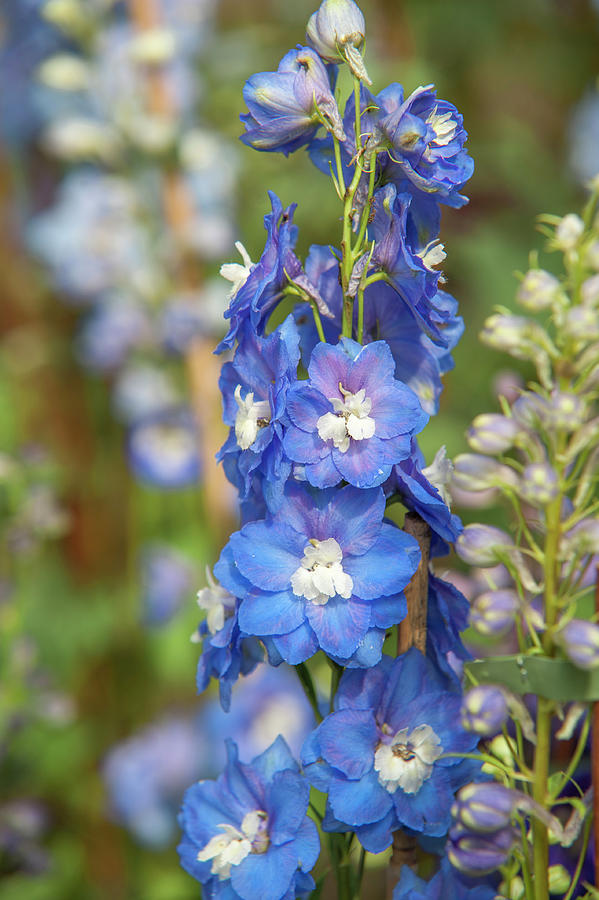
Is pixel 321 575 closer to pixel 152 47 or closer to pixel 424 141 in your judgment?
pixel 424 141

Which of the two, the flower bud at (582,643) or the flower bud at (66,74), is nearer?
the flower bud at (582,643)

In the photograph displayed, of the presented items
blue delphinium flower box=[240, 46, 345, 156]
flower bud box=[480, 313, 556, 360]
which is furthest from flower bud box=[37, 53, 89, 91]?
flower bud box=[480, 313, 556, 360]

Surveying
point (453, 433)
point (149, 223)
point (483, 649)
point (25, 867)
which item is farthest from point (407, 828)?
point (149, 223)

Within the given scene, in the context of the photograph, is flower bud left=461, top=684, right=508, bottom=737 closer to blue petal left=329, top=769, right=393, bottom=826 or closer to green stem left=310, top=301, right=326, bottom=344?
blue petal left=329, top=769, right=393, bottom=826

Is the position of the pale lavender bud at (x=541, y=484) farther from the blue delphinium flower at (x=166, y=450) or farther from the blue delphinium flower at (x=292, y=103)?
the blue delphinium flower at (x=166, y=450)

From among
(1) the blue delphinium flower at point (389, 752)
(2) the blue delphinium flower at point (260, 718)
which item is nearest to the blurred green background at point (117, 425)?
(2) the blue delphinium flower at point (260, 718)

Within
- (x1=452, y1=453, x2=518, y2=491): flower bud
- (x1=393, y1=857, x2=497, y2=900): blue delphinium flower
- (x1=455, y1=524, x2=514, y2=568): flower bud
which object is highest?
(x1=452, y1=453, x2=518, y2=491): flower bud

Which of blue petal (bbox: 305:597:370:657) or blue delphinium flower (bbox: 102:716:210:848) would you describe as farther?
blue delphinium flower (bbox: 102:716:210:848)

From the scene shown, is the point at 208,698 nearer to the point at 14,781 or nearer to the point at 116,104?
the point at 14,781
